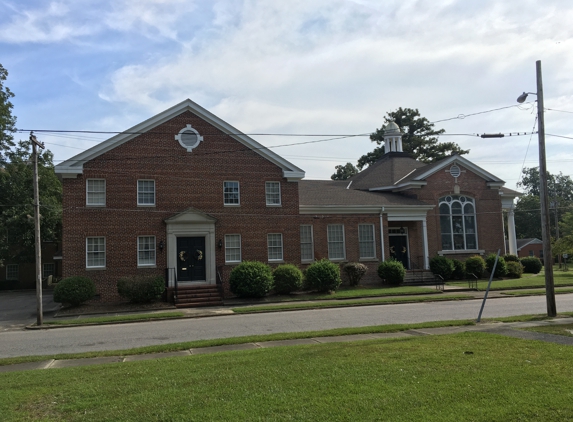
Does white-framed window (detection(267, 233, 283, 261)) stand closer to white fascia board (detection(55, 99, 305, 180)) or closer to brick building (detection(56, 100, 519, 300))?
brick building (detection(56, 100, 519, 300))

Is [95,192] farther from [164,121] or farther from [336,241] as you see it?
[336,241]

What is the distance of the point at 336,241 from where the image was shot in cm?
2888

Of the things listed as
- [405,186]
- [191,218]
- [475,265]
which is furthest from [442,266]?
[191,218]

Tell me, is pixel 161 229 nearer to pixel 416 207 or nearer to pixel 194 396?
pixel 416 207

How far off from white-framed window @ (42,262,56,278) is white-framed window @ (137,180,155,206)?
2510 cm

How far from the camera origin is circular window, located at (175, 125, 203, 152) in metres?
25.1

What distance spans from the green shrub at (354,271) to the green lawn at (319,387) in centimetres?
1786

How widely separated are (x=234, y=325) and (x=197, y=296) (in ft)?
24.5

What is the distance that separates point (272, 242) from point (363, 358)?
1820 centimetres

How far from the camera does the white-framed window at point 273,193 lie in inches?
1046

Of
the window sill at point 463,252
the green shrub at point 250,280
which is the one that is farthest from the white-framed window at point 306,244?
the window sill at point 463,252

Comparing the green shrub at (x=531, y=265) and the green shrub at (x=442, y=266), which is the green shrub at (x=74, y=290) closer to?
the green shrub at (x=442, y=266)

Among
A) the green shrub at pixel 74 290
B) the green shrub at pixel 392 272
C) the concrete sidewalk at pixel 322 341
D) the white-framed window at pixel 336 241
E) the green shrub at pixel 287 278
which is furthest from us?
the white-framed window at pixel 336 241

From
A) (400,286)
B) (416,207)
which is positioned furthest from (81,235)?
(416,207)
